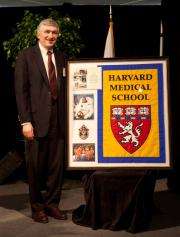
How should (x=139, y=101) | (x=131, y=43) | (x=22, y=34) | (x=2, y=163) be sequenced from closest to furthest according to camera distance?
1. (x=139, y=101)
2. (x=22, y=34)
3. (x=2, y=163)
4. (x=131, y=43)

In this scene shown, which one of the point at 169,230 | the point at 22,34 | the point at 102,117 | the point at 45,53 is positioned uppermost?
the point at 22,34

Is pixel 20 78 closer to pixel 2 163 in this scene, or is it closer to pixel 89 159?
pixel 89 159

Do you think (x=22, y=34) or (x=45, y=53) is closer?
(x=45, y=53)

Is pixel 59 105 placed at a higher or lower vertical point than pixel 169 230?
higher

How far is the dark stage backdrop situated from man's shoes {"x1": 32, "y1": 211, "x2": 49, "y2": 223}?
2.14m

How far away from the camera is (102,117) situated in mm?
2932

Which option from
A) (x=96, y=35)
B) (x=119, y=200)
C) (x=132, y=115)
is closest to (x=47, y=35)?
(x=132, y=115)

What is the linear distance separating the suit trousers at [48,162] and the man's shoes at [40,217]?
33 millimetres

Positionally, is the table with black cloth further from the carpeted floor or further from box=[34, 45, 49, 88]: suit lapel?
box=[34, 45, 49, 88]: suit lapel

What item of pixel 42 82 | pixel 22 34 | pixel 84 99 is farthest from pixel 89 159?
pixel 22 34

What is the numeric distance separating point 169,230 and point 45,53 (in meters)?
1.62

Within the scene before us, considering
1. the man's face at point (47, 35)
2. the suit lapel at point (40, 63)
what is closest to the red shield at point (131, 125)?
the suit lapel at point (40, 63)

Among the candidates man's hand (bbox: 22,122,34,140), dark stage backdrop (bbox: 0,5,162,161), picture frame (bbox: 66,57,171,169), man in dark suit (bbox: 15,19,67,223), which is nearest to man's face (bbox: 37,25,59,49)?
man in dark suit (bbox: 15,19,67,223)

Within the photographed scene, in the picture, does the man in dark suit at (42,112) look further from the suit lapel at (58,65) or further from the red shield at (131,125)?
the red shield at (131,125)
